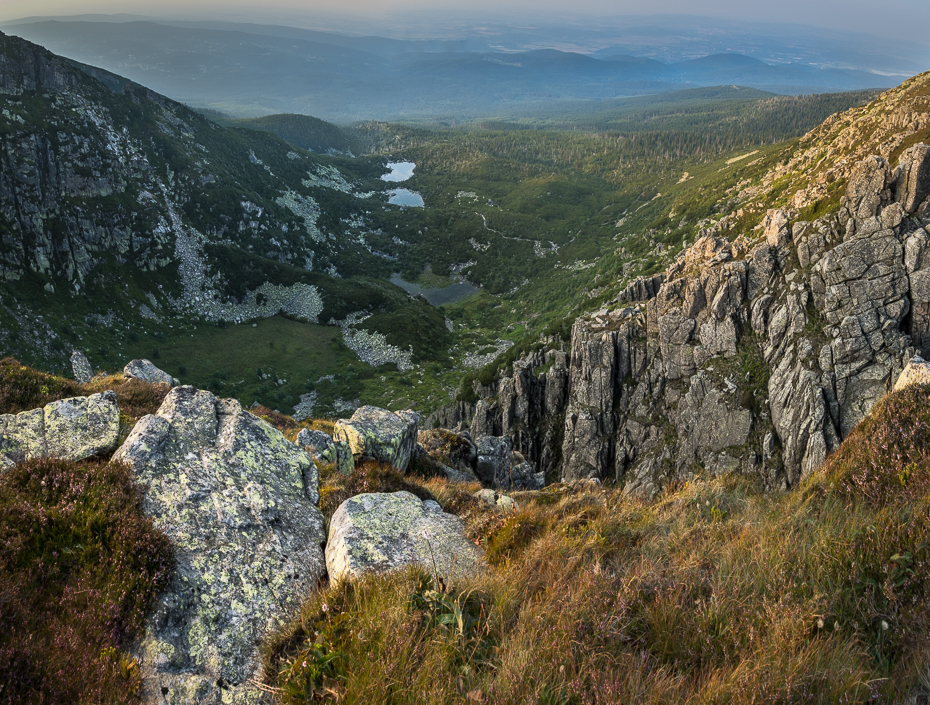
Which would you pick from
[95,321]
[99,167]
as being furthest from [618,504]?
[99,167]

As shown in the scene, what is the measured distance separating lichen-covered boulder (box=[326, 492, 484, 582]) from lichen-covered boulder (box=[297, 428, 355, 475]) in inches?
203

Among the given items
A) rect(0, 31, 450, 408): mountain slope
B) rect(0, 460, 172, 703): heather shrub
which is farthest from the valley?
rect(0, 31, 450, 408): mountain slope

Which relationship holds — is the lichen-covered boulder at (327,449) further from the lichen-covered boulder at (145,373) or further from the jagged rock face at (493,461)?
the lichen-covered boulder at (145,373)

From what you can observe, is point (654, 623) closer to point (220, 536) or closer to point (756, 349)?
point (220, 536)

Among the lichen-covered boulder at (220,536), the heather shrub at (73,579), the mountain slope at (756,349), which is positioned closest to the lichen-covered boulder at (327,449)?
the lichen-covered boulder at (220,536)

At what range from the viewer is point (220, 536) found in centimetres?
737

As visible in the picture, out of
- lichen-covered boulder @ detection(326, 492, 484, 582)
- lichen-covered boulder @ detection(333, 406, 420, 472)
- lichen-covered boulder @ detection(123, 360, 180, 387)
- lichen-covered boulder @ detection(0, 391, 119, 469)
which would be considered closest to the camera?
lichen-covered boulder @ detection(326, 492, 484, 582)

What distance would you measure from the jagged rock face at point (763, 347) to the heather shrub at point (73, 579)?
3588 centimetres

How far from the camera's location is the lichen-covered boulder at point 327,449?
44.9 feet

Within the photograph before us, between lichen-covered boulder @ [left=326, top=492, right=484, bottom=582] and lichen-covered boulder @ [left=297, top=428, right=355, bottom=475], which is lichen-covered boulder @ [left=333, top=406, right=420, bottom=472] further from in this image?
lichen-covered boulder @ [left=326, top=492, right=484, bottom=582]

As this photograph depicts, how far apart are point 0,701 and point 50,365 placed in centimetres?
8460

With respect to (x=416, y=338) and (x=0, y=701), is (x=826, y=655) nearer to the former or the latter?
(x=0, y=701)

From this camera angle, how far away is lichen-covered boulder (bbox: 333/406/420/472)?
15.9m

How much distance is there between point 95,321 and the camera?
82.4 m
